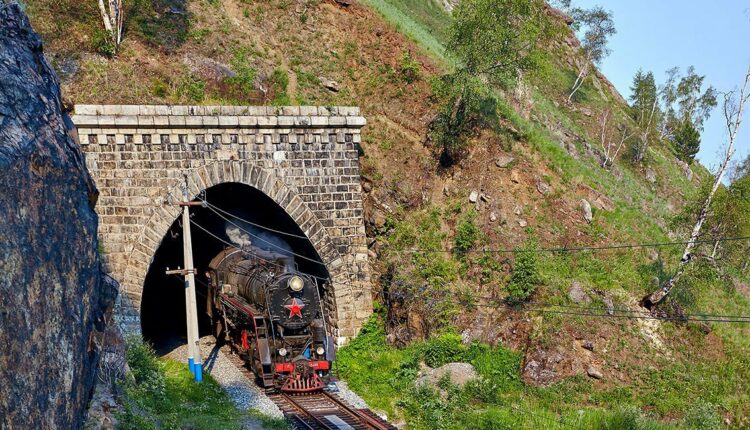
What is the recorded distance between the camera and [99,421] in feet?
40.1

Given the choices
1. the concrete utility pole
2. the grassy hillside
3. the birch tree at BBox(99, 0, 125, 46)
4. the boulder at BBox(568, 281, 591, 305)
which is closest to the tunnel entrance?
the grassy hillside

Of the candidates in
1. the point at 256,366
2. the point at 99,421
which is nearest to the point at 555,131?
the point at 256,366

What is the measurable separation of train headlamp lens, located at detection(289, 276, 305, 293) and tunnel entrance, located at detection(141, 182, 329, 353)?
178 inches

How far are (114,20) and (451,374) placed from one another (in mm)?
17365

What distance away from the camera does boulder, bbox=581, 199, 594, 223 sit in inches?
1033

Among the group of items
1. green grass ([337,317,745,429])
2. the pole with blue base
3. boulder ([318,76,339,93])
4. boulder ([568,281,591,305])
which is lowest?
green grass ([337,317,745,429])

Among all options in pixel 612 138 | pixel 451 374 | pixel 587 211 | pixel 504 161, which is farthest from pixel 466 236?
pixel 612 138

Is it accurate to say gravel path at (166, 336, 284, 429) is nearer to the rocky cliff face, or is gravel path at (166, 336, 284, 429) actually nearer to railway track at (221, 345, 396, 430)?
railway track at (221, 345, 396, 430)

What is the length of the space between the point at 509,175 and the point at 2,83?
19898 millimetres

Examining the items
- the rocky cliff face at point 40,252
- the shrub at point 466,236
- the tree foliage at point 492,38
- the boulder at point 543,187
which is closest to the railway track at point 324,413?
the shrub at point 466,236

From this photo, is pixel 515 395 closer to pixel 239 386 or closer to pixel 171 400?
pixel 239 386

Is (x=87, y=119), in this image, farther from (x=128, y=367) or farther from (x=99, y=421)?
(x=99, y=421)

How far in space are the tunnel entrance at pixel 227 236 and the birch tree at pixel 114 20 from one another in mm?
7083

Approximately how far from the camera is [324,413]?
Answer: 1903 centimetres
